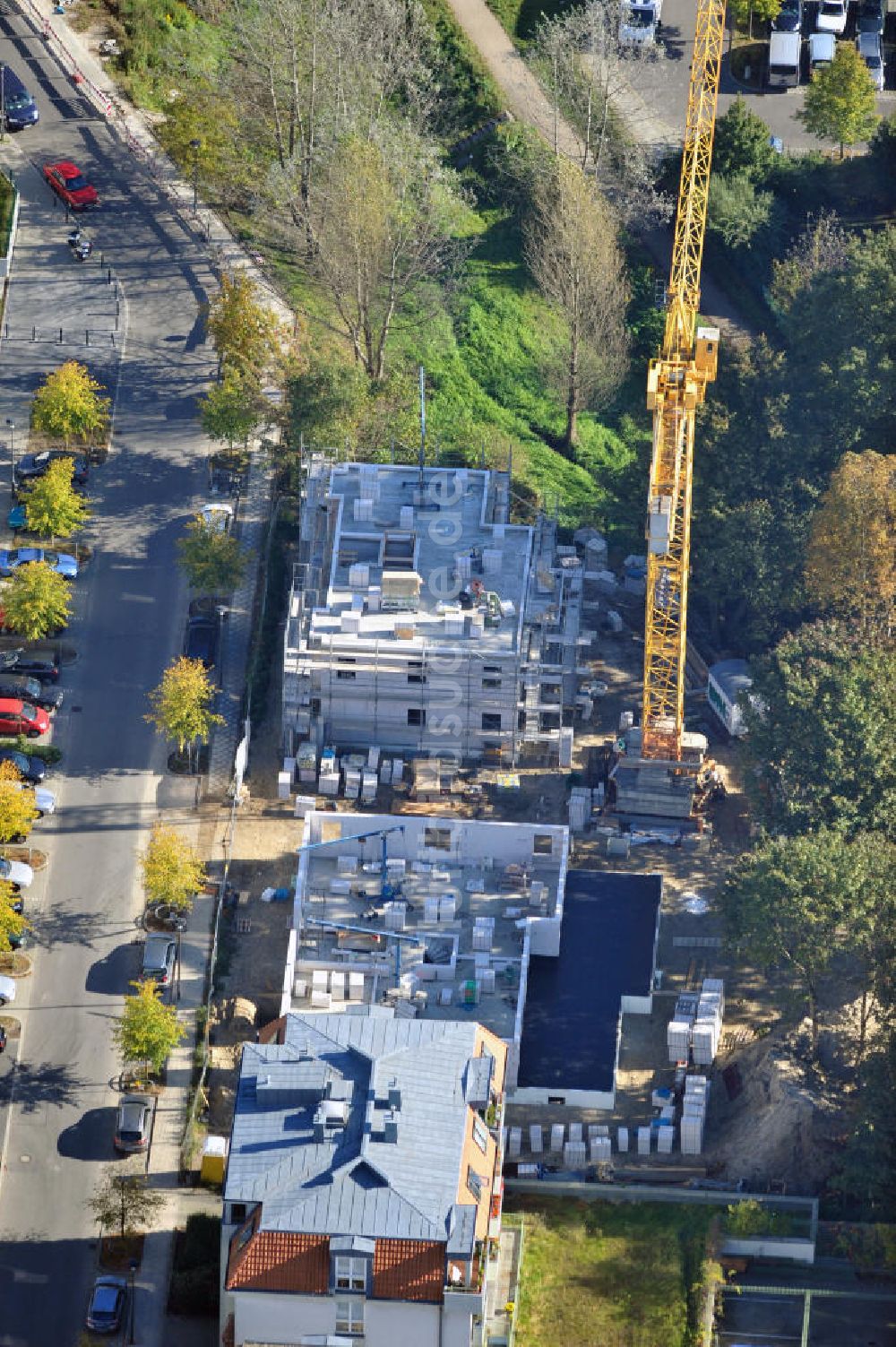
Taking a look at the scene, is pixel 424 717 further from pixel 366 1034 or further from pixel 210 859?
pixel 366 1034

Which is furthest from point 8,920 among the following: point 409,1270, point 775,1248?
point 775,1248

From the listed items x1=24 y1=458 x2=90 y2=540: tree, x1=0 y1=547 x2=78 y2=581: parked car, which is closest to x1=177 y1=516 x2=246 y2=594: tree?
x1=0 y1=547 x2=78 y2=581: parked car

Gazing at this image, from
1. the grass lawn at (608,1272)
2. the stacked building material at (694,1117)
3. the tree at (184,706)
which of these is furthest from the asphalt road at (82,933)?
the stacked building material at (694,1117)

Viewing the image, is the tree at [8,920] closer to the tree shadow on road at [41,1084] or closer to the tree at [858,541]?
the tree shadow on road at [41,1084]

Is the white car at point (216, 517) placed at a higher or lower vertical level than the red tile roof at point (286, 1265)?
higher

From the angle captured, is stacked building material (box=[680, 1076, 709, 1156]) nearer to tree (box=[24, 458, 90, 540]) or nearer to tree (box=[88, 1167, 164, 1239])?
tree (box=[88, 1167, 164, 1239])

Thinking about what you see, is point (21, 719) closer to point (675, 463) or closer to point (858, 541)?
point (675, 463)
